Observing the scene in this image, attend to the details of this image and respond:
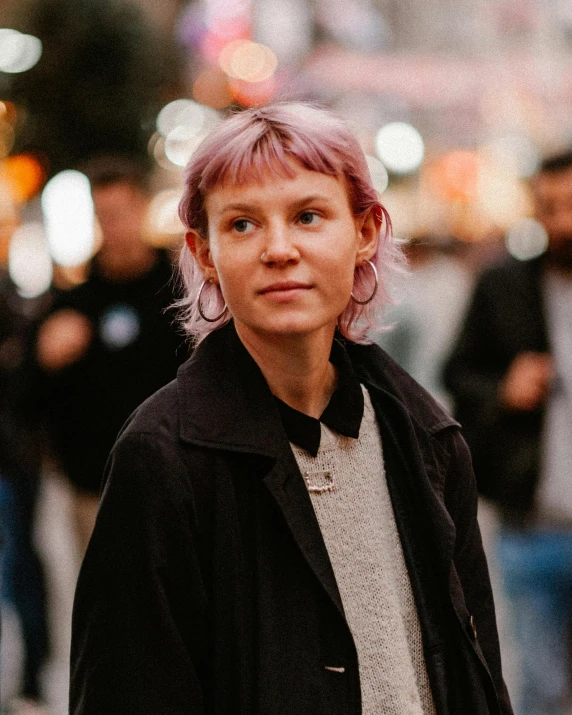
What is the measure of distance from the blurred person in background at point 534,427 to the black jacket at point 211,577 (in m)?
2.30

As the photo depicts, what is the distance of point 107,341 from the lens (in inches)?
174

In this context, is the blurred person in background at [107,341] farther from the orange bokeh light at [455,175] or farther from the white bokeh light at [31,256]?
the orange bokeh light at [455,175]

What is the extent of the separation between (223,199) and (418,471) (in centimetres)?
63

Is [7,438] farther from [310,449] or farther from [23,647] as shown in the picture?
[310,449]

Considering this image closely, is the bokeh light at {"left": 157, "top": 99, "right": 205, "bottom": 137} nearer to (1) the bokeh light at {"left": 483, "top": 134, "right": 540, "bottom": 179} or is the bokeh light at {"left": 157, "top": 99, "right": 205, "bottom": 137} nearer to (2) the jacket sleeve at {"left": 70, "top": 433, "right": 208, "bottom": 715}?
(1) the bokeh light at {"left": 483, "top": 134, "right": 540, "bottom": 179}

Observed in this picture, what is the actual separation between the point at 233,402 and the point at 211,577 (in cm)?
32

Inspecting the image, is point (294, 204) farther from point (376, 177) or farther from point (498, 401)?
point (498, 401)

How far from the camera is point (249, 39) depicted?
60.5ft

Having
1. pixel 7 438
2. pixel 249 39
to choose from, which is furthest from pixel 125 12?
pixel 7 438

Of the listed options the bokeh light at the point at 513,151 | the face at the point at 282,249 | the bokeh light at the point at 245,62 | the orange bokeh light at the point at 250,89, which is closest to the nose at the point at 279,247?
the face at the point at 282,249

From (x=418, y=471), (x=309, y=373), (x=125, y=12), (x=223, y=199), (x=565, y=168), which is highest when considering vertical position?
(x=125, y=12)

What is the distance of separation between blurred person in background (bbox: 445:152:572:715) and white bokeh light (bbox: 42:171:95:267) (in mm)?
10684

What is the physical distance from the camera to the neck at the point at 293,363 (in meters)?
2.02

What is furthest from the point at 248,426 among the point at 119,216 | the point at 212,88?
the point at 212,88
